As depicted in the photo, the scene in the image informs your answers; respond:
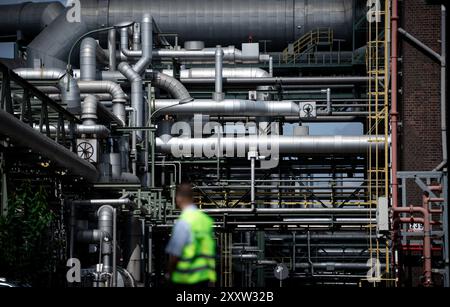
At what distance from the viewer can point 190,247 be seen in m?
9.02

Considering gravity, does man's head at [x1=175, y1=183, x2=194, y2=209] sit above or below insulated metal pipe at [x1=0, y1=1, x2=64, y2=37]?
below

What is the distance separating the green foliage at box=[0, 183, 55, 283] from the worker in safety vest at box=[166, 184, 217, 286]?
8744 mm

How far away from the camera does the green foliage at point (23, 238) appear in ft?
58.3

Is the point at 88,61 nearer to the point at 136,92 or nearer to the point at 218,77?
the point at 136,92

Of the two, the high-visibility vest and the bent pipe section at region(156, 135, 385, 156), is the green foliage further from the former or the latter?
the bent pipe section at region(156, 135, 385, 156)

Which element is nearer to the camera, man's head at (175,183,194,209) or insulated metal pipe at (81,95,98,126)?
man's head at (175,183,194,209)

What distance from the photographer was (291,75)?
40250mm

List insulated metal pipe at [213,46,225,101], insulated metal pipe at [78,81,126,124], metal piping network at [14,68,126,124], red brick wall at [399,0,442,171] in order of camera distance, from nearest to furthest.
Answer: red brick wall at [399,0,442,171] < metal piping network at [14,68,126,124] < insulated metal pipe at [78,81,126,124] < insulated metal pipe at [213,46,225,101]

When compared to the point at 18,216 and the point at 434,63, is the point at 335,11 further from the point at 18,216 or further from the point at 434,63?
the point at 18,216

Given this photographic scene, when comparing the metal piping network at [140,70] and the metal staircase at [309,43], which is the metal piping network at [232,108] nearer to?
the metal piping network at [140,70]

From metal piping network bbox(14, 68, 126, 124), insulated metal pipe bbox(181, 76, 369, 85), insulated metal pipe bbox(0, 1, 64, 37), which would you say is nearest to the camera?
metal piping network bbox(14, 68, 126, 124)

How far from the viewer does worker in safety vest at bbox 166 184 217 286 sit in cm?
883

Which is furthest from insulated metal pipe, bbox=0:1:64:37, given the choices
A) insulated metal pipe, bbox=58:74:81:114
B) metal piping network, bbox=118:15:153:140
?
insulated metal pipe, bbox=58:74:81:114

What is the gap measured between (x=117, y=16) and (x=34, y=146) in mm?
17293
